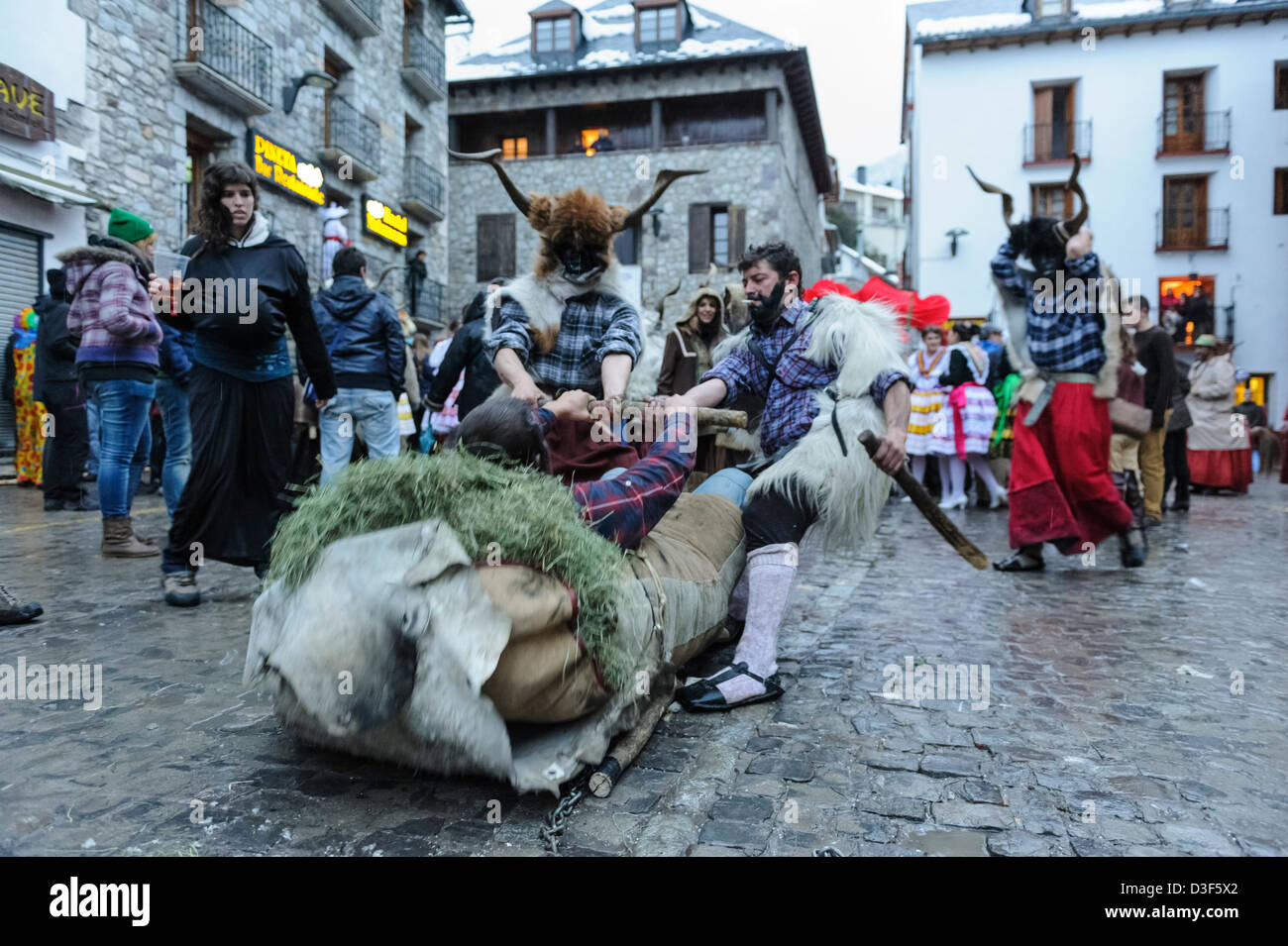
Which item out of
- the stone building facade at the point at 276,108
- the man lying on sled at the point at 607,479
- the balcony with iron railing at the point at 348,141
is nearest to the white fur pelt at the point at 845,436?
the man lying on sled at the point at 607,479

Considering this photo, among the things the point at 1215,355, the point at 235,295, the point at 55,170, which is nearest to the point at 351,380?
the point at 235,295

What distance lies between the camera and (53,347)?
868 centimetres

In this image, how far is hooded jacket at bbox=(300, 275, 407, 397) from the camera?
6540 mm

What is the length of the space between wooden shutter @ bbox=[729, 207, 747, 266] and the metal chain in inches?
1007

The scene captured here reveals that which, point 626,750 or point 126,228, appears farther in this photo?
point 126,228

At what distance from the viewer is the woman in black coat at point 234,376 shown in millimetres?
4496

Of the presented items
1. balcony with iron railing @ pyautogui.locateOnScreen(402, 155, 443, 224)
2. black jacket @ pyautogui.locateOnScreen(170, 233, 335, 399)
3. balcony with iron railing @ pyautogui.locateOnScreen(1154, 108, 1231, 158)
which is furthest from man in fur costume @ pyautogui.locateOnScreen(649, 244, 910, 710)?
balcony with iron railing @ pyautogui.locateOnScreen(1154, 108, 1231, 158)

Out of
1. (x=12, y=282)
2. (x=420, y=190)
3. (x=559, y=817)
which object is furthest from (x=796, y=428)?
(x=420, y=190)

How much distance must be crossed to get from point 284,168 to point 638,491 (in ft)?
51.9

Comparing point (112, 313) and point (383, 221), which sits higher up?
point (383, 221)

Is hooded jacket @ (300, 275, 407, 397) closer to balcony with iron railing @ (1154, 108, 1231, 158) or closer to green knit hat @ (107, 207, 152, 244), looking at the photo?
green knit hat @ (107, 207, 152, 244)

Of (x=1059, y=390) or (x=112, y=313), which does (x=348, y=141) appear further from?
(x=1059, y=390)

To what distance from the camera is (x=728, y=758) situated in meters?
2.75

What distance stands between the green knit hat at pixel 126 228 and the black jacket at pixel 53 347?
3.17 m
